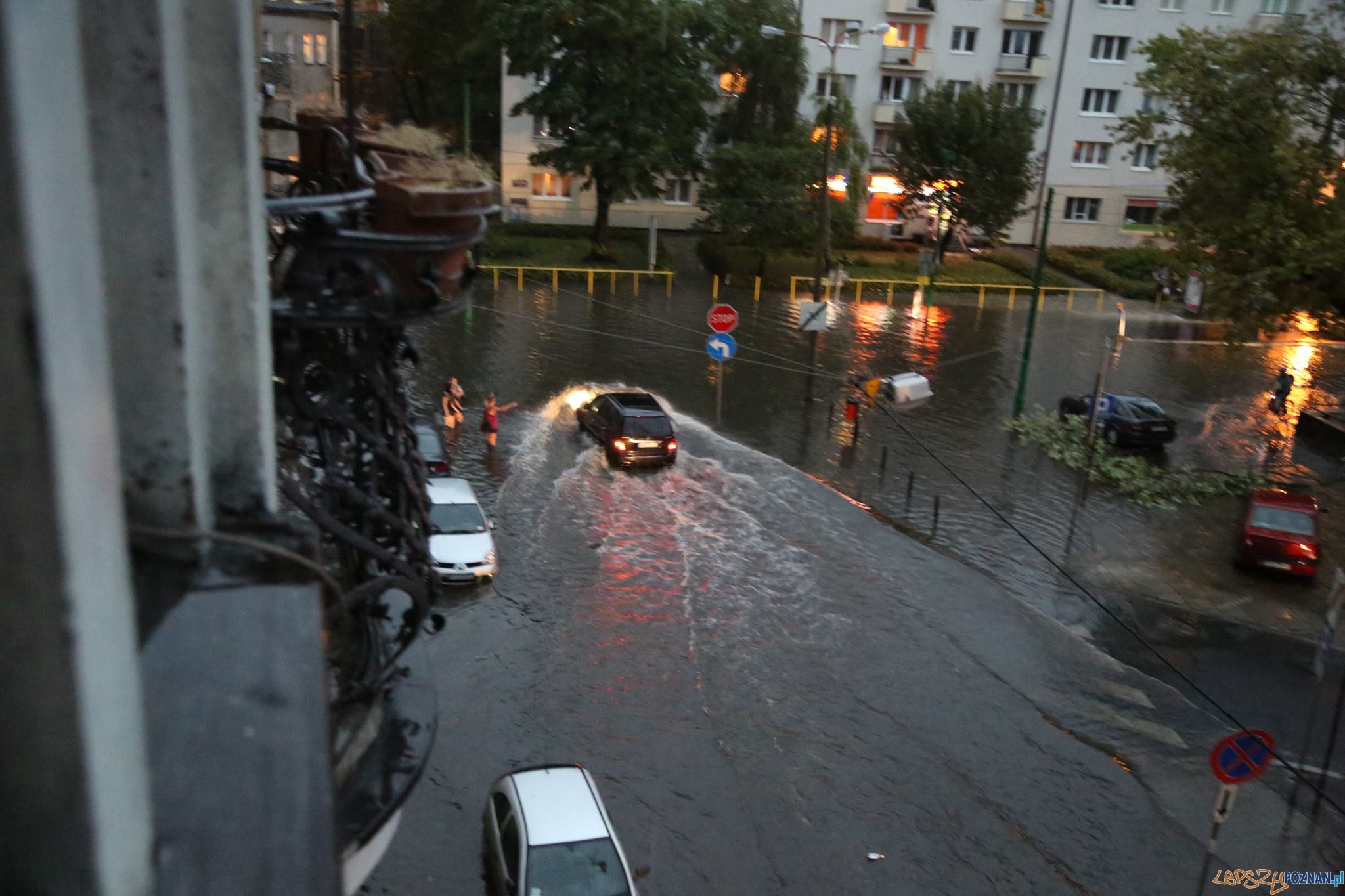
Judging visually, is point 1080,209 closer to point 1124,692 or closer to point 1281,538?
point 1281,538

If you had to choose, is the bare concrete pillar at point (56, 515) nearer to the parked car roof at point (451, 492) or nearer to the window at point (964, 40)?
the parked car roof at point (451, 492)

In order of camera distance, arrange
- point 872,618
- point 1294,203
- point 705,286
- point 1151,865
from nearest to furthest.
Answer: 1. point 1151,865
2. point 872,618
3. point 1294,203
4. point 705,286

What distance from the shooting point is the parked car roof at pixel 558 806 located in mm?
8898

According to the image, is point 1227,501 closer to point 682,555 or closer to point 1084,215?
point 682,555

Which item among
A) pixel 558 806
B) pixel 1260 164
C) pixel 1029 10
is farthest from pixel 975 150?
pixel 558 806

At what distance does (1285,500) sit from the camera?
58.4ft

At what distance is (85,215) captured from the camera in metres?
1.26

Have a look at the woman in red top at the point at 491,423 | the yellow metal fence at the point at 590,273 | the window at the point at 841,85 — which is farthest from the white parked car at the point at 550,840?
the window at the point at 841,85

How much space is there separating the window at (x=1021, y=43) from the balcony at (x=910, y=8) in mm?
3646

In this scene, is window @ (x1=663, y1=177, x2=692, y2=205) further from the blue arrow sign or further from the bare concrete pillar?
the bare concrete pillar

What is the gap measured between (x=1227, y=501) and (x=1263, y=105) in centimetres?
755

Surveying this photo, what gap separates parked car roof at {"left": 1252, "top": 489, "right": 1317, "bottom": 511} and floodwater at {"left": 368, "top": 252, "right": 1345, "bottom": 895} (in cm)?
114

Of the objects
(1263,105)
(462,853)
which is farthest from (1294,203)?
(462,853)

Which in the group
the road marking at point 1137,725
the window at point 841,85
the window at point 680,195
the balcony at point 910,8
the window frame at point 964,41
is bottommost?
the road marking at point 1137,725
